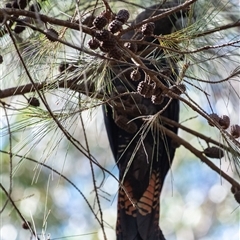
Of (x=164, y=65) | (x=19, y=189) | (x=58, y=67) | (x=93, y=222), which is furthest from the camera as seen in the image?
(x=93, y=222)

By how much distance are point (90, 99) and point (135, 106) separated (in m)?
0.31

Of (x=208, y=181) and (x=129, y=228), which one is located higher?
(x=208, y=181)

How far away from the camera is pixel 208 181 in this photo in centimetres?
536

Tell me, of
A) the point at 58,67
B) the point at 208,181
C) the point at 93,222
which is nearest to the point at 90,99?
the point at 58,67

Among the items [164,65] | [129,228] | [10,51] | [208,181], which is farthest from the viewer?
[208,181]

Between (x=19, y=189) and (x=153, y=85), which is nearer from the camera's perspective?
(x=153, y=85)

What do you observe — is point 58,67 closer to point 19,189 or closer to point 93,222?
point 19,189

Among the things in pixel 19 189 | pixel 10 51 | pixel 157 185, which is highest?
pixel 19 189

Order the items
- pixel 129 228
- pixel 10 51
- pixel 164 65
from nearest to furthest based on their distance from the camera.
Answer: pixel 164 65, pixel 10 51, pixel 129 228

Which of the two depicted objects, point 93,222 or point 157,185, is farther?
point 93,222

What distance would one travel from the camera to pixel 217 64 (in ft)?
6.27

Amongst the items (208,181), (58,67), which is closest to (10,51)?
(58,67)

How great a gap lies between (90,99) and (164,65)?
0.66 ft

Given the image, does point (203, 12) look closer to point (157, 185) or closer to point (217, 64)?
point (217, 64)
